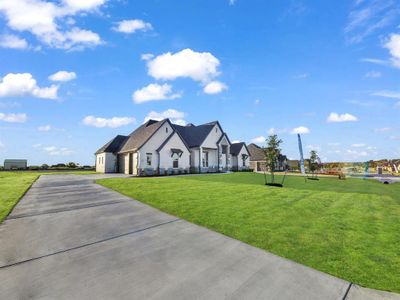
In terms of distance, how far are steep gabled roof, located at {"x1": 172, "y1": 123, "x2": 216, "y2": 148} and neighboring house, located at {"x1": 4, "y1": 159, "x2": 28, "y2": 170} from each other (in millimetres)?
36644

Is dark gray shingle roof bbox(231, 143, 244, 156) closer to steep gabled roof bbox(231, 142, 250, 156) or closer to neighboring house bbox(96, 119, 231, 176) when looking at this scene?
steep gabled roof bbox(231, 142, 250, 156)

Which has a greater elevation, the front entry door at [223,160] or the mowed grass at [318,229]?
the front entry door at [223,160]

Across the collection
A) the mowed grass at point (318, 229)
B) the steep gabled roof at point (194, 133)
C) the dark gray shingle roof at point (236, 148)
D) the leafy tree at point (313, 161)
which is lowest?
the mowed grass at point (318, 229)

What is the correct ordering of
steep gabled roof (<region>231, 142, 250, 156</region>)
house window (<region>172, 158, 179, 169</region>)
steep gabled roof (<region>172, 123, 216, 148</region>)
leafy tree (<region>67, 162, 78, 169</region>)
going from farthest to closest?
leafy tree (<region>67, 162, 78, 169</region>) < steep gabled roof (<region>231, 142, 250, 156</region>) < steep gabled roof (<region>172, 123, 216, 148</region>) < house window (<region>172, 158, 179, 169</region>)

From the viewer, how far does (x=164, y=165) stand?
29.9m

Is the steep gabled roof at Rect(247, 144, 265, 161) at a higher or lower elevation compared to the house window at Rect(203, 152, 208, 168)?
higher

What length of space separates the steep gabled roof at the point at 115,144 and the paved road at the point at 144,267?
32.0 meters

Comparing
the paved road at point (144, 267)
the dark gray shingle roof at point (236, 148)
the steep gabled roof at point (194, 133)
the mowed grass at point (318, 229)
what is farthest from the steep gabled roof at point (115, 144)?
the paved road at point (144, 267)

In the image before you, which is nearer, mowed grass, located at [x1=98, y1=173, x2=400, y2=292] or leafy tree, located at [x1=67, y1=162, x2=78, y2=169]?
mowed grass, located at [x1=98, y1=173, x2=400, y2=292]

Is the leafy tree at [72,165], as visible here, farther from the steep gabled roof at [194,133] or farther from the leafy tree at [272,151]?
the leafy tree at [272,151]

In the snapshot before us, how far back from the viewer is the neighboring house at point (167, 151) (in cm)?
2909

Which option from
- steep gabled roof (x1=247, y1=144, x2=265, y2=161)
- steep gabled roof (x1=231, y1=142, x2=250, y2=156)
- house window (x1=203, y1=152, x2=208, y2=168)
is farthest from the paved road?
steep gabled roof (x1=247, y1=144, x2=265, y2=161)

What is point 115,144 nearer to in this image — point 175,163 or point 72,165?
point 175,163

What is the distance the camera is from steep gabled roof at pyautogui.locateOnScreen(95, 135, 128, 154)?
121 ft
